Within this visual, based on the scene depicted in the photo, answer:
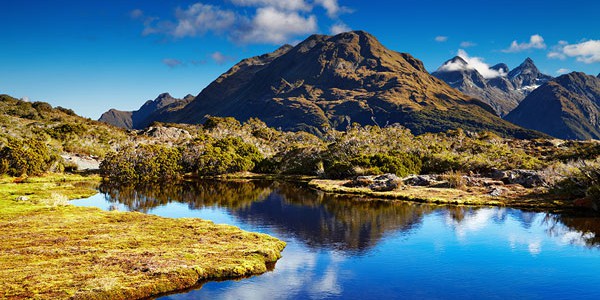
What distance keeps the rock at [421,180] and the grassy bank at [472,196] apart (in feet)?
16.9

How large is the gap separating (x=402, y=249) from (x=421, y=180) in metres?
71.0

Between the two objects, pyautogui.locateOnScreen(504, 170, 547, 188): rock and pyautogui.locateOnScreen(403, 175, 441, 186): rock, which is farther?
pyautogui.locateOnScreen(403, 175, 441, 186): rock

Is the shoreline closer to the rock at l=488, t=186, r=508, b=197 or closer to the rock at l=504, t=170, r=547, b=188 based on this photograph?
the rock at l=488, t=186, r=508, b=197

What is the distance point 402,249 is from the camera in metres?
62.3

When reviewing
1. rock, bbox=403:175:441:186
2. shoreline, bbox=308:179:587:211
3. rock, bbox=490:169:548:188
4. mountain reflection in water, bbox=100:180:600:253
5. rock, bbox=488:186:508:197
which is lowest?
mountain reflection in water, bbox=100:180:600:253

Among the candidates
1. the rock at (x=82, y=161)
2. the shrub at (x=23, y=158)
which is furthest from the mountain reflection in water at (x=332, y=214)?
the rock at (x=82, y=161)

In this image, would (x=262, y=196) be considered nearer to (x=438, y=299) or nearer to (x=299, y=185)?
(x=299, y=185)

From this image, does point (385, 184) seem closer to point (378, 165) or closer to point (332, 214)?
point (378, 165)

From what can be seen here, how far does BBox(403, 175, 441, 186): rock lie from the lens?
128000mm

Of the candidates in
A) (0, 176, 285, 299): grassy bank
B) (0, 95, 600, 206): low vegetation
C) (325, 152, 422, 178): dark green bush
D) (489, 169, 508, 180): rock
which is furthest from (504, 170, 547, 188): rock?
(0, 176, 285, 299): grassy bank

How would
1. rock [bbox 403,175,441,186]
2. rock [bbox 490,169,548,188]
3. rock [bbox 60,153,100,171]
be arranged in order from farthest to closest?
1. rock [bbox 60,153,100,171]
2. rock [bbox 403,175,441,186]
3. rock [bbox 490,169,548,188]

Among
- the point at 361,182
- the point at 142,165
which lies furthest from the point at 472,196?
the point at 142,165

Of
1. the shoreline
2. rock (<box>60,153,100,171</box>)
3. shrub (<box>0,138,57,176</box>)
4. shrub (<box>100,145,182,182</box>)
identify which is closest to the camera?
the shoreline

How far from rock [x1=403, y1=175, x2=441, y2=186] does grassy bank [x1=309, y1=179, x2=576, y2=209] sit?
5.15m
